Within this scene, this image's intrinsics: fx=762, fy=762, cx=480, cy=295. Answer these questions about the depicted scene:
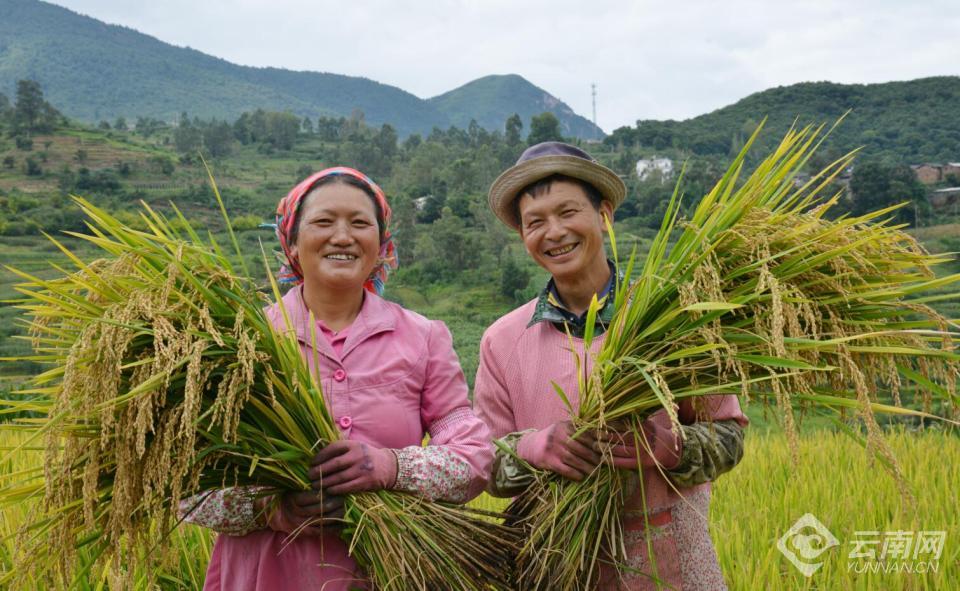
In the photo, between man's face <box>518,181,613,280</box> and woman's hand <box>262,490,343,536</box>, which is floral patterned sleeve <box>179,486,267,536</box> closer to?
woman's hand <box>262,490,343,536</box>

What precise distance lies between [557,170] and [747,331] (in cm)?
65

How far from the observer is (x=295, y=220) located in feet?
6.46

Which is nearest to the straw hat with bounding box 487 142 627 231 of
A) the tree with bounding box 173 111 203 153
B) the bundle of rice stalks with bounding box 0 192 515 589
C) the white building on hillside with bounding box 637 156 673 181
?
the bundle of rice stalks with bounding box 0 192 515 589

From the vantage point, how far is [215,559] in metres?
1.91

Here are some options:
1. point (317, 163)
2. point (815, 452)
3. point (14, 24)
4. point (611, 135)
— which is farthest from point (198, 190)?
point (14, 24)

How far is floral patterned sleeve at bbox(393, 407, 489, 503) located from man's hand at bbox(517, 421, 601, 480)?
166 millimetres

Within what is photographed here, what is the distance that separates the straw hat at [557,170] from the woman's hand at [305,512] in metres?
0.91

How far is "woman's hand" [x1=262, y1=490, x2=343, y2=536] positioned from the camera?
169cm

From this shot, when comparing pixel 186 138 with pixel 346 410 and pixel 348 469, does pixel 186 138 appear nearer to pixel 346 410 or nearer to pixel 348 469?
pixel 346 410

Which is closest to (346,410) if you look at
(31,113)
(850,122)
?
(31,113)

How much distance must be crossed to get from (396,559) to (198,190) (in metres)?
65.5

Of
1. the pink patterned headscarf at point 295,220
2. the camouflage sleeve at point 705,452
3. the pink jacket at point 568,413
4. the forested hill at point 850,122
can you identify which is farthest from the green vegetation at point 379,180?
the camouflage sleeve at point 705,452

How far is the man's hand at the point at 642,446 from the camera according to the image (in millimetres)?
1711

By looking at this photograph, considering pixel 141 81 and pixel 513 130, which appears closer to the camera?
pixel 513 130
